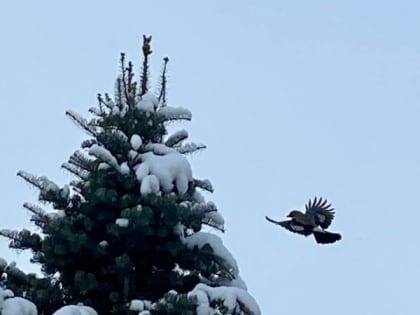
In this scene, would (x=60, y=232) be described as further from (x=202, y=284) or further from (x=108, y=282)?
(x=202, y=284)

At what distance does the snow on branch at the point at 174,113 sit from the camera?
20.2 ft

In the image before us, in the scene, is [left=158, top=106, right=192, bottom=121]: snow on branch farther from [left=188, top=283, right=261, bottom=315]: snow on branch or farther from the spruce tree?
[left=188, top=283, right=261, bottom=315]: snow on branch

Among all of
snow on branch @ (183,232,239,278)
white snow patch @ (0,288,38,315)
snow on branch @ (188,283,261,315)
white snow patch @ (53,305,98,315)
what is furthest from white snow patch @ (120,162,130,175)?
white snow patch @ (0,288,38,315)

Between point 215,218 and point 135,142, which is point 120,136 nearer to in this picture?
point 135,142

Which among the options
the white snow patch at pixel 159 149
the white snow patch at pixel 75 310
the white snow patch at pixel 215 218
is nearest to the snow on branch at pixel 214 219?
the white snow patch at pixel 215 218

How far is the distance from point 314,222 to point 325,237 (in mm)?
134

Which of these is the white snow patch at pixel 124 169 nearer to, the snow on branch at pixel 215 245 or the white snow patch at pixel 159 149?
the white snow patch at pixel 159 149

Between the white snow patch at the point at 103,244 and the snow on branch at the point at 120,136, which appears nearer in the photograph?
the white snow patch at the point at 103,244

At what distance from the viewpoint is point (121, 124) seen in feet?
20.1

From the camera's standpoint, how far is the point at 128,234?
18.4 feet

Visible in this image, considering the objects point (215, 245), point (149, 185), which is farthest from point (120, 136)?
point (215, 245)

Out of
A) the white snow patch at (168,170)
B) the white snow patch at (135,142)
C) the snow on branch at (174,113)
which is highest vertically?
the snow on branch at (174,113)

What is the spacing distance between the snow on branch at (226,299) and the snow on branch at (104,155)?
35.5 inches

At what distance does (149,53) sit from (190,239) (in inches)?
52.9
